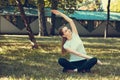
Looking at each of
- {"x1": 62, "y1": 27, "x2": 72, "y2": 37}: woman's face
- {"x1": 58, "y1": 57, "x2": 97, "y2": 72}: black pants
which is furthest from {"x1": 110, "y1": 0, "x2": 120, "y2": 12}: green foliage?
{"x1": 62, "y1": 27, "x2": 72, "y2": 37}: woman's face

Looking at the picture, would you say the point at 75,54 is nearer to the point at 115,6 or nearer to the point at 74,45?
the point at 74,45

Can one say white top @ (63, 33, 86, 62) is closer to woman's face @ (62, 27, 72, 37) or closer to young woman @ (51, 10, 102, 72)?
young woman @ (51, 10, 102, 72)

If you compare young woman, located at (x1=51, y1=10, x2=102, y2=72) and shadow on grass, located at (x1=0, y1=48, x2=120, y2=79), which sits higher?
young woman, located at (x1=51, y1=10, x2=102, y2=72)

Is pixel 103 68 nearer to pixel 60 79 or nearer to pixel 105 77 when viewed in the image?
pixel 105 77

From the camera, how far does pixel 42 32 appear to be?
1625 inches

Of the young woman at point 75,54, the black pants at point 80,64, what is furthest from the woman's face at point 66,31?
the black pants at point 80,64

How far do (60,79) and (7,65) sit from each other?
390 cm

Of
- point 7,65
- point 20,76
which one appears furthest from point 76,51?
point 7,65

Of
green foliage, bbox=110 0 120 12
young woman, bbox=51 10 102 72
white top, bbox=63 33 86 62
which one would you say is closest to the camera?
young woman, bbox=51 10 102 72

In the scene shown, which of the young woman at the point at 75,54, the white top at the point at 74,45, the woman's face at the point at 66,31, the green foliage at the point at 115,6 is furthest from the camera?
the green foliage at the point at 115,6

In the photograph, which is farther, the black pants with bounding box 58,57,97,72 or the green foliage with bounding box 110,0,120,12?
the green foliage with bounding box 110,0,120,12

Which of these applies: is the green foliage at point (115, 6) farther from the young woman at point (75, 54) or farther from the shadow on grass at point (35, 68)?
the young woman at point (75, 54)

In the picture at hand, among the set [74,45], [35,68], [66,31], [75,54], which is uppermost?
[66,31]

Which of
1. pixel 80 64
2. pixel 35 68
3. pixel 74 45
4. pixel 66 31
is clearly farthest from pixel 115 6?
pixel 66 31
